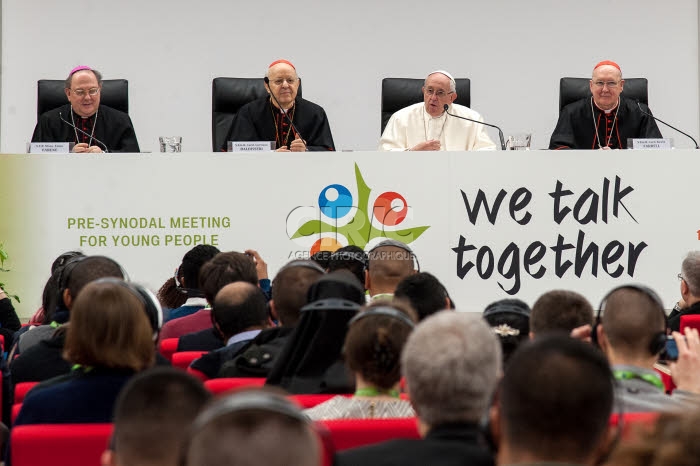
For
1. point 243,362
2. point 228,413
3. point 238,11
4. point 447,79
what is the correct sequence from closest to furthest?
point 228,413, point 243,362, point 447,79, point 238,11

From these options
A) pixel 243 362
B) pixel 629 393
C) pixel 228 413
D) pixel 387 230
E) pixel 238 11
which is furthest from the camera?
pixel 238 11

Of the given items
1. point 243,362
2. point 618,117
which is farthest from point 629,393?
point 618,117

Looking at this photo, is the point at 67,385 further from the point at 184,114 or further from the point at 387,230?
the point at 184,114

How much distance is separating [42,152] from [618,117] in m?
4.20

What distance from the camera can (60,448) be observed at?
7.80 ft

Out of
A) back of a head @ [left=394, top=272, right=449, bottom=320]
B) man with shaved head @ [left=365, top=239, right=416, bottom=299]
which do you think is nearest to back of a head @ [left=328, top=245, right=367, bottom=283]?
man with shaved head @ [left=365, top=239, right=416, bottom=299]

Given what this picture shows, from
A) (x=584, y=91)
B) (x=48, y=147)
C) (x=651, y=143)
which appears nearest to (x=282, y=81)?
(x=48, y=147)

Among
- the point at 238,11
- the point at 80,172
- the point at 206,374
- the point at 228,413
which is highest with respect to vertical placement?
the point at 238,11

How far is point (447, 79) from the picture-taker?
8.00m

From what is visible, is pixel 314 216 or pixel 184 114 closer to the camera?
pixel 314 216

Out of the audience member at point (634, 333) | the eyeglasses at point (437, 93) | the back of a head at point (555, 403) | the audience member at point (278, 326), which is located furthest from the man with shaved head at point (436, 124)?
the back of a head at point (555, 403)

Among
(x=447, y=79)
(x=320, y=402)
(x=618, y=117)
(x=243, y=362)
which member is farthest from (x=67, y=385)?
(x=618, y=117)

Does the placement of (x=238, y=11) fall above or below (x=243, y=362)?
above

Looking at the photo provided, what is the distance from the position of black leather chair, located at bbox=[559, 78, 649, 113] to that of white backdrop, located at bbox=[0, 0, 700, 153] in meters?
1.77
